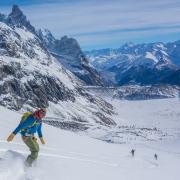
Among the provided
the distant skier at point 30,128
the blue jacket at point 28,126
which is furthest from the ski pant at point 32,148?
the blue jacket at point 28,126

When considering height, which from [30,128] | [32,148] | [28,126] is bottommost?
[32,148]

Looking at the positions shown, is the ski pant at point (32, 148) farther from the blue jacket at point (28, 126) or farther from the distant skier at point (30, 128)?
the blue jacket at point (28, 126)

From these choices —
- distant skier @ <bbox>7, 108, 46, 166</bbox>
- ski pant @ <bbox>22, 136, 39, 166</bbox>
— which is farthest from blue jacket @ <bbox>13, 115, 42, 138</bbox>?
ski pant @ <bbox>22, 136, 39, 166</bbox>

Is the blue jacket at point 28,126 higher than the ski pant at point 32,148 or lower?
higher

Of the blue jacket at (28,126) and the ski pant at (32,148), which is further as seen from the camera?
the ski pant at (32,148)

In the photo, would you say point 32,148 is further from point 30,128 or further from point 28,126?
point 28,126

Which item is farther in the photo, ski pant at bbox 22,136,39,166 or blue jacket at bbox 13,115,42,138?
ski pant at bbox 22,136,39,166

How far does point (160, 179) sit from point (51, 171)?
30.0 ft

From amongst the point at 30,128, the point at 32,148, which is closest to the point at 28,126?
the point at 30,128

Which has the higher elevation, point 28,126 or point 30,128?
point 28,126

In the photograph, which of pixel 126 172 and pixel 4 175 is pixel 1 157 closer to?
pixel 4 175

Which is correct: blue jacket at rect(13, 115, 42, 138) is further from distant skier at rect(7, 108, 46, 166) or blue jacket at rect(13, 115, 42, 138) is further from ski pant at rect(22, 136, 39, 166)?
ski pant at rect(22, 136, 39, 166)

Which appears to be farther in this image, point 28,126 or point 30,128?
point 30,128

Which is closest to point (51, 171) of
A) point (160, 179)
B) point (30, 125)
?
point (30, 125)
